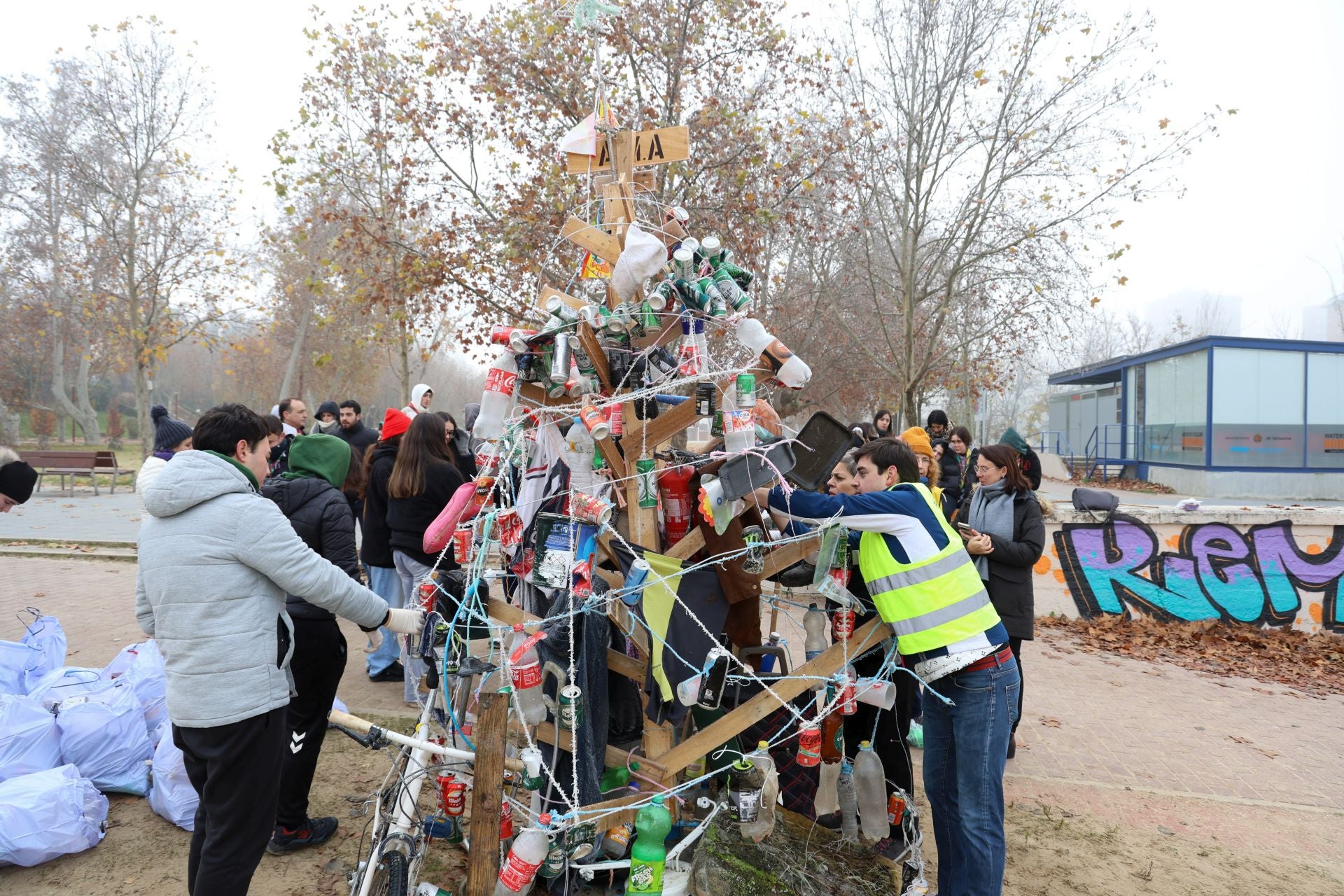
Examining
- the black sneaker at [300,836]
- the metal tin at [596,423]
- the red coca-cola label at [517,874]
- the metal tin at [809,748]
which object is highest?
the metal tin at [596,423]

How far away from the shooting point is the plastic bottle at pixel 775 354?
2979 millimetres

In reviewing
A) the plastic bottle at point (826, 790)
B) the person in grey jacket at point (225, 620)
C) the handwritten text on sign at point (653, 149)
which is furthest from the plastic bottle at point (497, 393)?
the plastic bottle at point (826, 790)

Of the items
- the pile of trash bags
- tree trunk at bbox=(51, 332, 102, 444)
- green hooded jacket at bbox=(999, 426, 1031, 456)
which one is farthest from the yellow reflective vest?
tree trunk at bbox=(51, 332, 102, 444)

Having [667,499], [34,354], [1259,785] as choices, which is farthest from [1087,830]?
[34,354]

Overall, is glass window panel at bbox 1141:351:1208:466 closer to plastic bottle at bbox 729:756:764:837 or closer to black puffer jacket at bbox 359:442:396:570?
plastic bottle at bbox 729:756:764:837

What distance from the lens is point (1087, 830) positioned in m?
3.98

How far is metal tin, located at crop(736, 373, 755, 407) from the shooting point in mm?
2949

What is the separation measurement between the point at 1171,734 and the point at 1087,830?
83.2 inches

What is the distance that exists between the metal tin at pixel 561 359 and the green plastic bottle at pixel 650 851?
67.2 inches

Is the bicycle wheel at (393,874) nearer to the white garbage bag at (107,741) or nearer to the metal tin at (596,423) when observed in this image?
the metal tin at (596,423)

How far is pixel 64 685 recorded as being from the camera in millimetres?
→ 4219

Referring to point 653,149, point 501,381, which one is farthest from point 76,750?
point 653,149

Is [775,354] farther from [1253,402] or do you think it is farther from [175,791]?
[1253,402]

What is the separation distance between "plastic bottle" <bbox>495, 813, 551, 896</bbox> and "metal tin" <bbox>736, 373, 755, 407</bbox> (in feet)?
5.72
